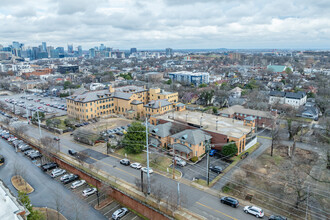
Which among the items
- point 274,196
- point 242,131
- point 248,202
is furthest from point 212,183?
point 242,131

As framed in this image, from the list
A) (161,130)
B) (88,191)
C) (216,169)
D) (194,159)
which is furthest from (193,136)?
(88,191)

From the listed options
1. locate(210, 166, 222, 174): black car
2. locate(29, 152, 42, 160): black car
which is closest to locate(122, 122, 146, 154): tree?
locate(210, 166, 222, 174): black car

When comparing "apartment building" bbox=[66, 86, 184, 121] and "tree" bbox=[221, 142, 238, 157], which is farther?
"apartment building" bbox=[66, 86, 184, 121]

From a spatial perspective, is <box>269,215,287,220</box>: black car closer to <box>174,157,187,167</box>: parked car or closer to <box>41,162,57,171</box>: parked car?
<box>174,157,187,167</box>: parked car

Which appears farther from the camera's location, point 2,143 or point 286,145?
point 2,143

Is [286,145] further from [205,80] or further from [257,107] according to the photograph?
[205,80]

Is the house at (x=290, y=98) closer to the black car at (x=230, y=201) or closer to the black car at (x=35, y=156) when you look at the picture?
the black car at (x=230, y=201)

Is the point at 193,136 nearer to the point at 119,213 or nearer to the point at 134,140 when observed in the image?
the point at 134,140
